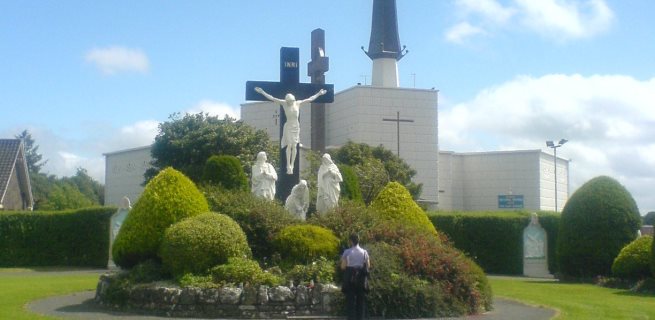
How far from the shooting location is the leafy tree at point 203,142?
139ft

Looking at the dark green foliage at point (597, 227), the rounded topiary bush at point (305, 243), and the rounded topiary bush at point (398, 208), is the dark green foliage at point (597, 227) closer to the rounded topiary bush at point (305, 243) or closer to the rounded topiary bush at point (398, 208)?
the rounded topiary bush at point (398, 208)

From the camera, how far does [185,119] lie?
145 ft

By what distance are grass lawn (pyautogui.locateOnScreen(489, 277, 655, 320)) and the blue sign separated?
4819 cm

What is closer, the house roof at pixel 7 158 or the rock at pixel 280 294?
the rock at pixel 280 294

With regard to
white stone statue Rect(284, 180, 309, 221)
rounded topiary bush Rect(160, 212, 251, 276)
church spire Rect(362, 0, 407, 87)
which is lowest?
rounded topiary bush Rect(160, 212, 251, 276)

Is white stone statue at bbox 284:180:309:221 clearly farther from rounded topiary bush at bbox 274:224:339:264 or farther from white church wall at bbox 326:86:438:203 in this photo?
white church wall at bbox 326:86:438:203

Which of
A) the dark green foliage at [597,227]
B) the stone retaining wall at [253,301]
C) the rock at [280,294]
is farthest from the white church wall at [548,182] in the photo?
the rock at [280,294]

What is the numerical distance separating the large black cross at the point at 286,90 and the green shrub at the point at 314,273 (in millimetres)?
6437

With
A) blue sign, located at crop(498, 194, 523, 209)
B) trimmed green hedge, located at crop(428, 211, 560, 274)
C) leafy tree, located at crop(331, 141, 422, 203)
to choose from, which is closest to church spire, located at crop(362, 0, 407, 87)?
blue sign, located at crop(498, 194, 523, 209)

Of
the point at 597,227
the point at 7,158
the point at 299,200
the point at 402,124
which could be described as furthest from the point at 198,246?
the point at 402,124

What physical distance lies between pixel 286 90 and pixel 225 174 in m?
3.13

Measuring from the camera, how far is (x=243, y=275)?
50.4 ft

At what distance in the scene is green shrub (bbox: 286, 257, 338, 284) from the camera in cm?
1538

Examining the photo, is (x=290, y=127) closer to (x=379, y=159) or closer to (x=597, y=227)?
(x=597, y=227)
